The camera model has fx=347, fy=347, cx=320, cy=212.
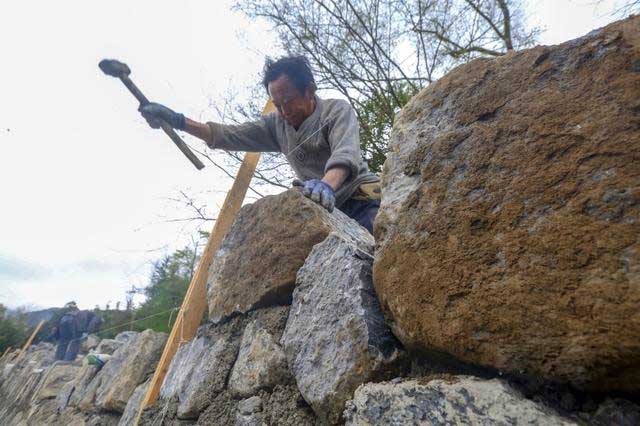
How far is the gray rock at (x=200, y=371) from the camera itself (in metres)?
1.26

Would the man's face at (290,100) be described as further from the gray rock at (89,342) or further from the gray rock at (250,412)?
the gray rock at (89,342)

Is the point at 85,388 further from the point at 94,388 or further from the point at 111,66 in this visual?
the point at 111,66

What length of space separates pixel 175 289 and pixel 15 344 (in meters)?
9.77

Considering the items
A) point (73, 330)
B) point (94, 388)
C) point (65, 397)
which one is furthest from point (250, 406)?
point (73, 330)

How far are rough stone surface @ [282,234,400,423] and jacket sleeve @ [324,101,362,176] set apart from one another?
53cm

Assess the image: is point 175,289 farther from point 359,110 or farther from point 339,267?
point 339,267

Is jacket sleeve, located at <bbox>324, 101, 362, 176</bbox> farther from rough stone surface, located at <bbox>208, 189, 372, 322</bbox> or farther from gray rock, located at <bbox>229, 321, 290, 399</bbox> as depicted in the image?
gray rock, located at <bbox>229, 321, 290, 399</bbox>

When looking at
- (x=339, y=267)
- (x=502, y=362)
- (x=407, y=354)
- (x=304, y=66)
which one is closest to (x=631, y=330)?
(x=502, y=362)

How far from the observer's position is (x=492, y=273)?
61 centimetres

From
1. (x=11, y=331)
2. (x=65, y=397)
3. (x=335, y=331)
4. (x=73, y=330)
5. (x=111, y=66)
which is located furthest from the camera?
(x=11, y=331)

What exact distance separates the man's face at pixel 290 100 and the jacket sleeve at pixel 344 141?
196mm

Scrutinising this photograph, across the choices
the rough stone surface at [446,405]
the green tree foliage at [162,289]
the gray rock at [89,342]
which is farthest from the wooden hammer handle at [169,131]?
the gray rock at [89,342]

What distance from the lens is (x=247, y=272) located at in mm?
1389

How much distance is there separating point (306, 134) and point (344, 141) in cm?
34
